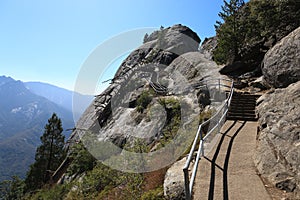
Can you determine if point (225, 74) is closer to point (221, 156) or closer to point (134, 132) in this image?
point (134, 132)

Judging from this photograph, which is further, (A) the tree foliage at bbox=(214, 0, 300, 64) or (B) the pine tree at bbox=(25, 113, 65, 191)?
(B) the pine tree at bbox=(25, 113, 65, 191)

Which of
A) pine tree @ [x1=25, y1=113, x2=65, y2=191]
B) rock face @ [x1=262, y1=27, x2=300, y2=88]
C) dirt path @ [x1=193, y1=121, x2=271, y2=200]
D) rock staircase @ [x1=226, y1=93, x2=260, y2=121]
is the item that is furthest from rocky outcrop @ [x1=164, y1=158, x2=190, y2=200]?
pine tree @ [x1=25, y1=113, x2=65, y2=191]

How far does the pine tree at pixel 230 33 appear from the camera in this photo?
19.8m

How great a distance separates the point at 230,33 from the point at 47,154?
2908 cm

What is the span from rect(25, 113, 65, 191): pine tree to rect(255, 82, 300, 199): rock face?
100ft

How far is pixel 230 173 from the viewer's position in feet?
17.8

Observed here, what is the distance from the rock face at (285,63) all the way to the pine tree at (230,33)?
7797mm

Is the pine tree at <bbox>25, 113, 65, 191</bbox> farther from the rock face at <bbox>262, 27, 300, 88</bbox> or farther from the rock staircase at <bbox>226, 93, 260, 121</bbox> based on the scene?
the rock face at <bbox>262, 27, 300, 88</bbox>

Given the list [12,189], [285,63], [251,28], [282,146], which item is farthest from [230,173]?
[12,189]

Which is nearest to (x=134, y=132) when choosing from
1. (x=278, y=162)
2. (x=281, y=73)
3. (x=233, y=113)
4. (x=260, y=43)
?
(x=233, y=113)

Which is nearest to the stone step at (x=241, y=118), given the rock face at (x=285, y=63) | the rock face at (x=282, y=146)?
the rock face at (x=285, y=63)

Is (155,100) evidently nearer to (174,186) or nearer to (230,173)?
(174,186)

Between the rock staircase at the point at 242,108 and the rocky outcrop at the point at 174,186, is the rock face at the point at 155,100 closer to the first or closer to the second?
the rocky outcrop at the point at 174,186

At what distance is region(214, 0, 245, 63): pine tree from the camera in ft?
64.9
